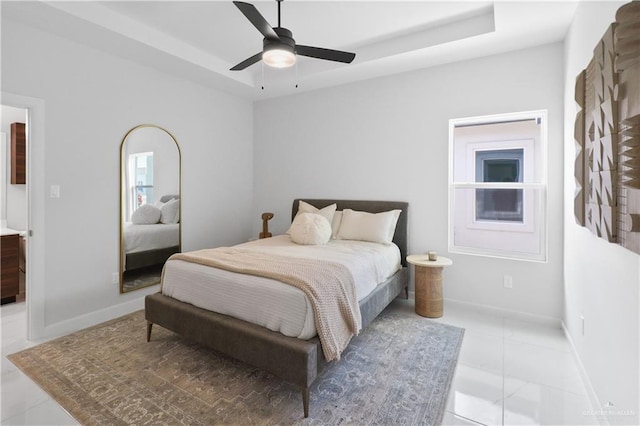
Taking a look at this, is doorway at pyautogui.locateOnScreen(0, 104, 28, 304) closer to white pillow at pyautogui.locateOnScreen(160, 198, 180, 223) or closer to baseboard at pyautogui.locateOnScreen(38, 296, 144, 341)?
baseboard at pyautogui.locateOnScreen(38, 296, 144, 341)

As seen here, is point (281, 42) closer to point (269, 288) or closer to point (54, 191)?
point (269, 288)

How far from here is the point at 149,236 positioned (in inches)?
147

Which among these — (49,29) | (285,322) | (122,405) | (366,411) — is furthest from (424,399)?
(49,29)

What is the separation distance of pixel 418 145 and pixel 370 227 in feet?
3.76

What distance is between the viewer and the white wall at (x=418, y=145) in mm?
3057

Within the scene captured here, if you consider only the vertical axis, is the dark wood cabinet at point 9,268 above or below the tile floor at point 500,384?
above

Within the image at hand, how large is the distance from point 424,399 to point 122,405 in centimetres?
188

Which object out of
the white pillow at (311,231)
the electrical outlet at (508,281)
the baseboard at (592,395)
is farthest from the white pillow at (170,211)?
the baseboard at (592,395)

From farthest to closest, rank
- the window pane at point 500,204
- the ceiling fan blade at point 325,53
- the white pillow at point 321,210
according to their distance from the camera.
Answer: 1. the white pillow at point 321,210
2. the window pane at point 500,204
3. the ceiling fan blade at point 325,53

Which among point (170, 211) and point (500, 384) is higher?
point (170, 211)

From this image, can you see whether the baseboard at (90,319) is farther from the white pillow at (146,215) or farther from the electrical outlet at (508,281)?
the electrical outlet at (508,281)

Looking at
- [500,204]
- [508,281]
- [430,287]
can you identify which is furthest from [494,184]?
[430,287]

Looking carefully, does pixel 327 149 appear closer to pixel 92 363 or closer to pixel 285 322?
pixel 285 322

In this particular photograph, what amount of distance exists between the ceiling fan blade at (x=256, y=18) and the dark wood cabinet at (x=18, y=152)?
3856mm
